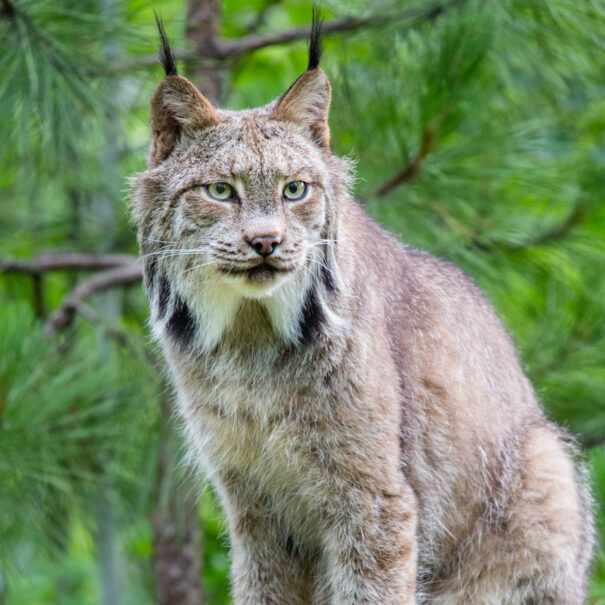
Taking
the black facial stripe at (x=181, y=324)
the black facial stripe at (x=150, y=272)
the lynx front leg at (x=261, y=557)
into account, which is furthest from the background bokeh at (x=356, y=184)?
the black facial stripe at (x=150, y=272)

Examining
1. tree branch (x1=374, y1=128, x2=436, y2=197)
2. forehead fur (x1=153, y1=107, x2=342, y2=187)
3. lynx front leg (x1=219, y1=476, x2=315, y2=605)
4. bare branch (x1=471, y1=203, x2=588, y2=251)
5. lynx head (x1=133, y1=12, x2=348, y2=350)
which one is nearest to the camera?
lynx head (x1=133, y1=12, x2=348, y2=350)

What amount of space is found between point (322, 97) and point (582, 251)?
277 cm

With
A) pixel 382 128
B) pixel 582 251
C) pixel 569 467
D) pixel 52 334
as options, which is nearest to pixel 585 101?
pixel 582 251

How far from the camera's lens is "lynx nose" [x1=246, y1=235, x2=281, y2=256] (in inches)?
132

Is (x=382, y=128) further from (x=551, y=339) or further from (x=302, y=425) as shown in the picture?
(x=302, y=425)

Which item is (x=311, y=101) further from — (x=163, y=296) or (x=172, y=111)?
(x=163, y=296)

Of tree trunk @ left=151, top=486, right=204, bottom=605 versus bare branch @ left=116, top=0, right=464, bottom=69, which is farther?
tree trunk @ left=151, top=486, right=204, bottom=605

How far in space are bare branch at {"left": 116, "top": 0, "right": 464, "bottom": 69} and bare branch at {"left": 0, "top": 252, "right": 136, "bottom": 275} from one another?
1.33 m

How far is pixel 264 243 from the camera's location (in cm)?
336

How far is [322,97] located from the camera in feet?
12.5

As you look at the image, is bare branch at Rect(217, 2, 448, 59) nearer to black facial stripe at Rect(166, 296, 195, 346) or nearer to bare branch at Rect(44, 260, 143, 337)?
bare branch at Rect(44, 260, 143, 337)

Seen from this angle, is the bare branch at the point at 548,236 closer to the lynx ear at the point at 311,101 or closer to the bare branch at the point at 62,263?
the lynx ear at the point at 311,101

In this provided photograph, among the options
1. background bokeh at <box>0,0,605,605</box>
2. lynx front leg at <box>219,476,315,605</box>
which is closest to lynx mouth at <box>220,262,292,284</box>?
lynx front leg at <box>219,476,315,605</box>

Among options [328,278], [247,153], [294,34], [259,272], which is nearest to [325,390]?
[328,278]
